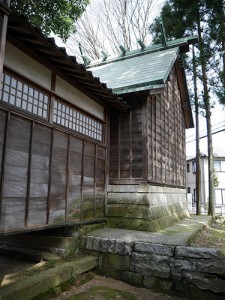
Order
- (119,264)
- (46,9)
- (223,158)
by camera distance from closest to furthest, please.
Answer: (119,264) < (46,9) < (223,158)

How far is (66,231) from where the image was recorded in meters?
6.72

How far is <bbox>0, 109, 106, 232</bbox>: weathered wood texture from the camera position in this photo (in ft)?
15.7

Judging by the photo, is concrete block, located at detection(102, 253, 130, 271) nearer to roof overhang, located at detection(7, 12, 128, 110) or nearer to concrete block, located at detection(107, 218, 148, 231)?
concrete block, located at detection(107, 218, 148, 231)

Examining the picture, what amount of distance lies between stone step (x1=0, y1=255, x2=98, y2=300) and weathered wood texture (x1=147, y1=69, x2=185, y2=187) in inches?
134

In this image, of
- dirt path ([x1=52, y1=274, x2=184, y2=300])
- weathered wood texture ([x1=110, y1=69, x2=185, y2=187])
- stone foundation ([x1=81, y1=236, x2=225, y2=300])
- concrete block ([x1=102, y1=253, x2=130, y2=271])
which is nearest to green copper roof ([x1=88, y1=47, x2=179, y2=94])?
weathered wood texture ([x1=110, y1=69, x2=185, y2=187])

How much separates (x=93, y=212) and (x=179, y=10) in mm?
15397

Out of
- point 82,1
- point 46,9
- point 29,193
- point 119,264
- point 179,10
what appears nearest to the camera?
point 29,193

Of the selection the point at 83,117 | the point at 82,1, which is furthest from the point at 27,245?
the point at 82,1

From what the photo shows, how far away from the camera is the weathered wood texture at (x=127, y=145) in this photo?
823cm

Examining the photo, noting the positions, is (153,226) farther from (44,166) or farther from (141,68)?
(141,68)

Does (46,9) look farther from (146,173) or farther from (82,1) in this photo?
(146,173)

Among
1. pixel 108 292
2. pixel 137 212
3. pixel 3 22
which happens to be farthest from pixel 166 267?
pixel 3 22

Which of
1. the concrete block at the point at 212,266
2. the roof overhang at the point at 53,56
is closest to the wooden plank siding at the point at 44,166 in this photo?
the roof overhang at the point at 53,56

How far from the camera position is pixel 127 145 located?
8508 mm
